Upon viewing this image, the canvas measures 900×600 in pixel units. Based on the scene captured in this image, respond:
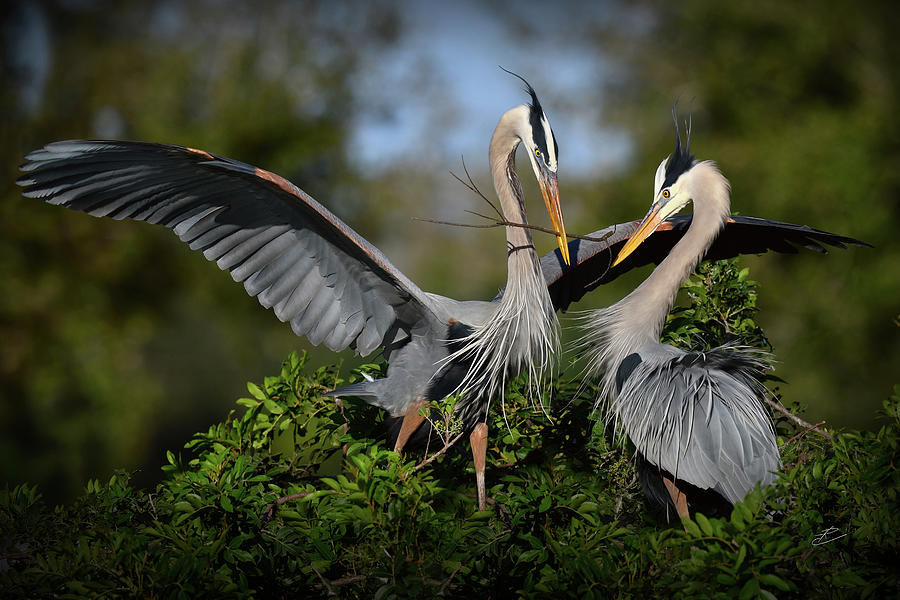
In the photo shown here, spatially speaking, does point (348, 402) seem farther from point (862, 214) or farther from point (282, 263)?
point (862, 214)

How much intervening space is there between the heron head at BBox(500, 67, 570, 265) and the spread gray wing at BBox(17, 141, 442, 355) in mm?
518

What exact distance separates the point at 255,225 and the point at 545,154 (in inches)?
38.6

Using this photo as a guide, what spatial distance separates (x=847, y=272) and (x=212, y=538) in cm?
1034

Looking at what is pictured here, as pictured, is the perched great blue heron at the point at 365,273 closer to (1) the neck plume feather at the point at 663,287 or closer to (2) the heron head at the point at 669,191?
(1) the neck plume feather at the point at 663,287

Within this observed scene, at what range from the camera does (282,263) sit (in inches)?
103

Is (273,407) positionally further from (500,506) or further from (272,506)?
(500,506)

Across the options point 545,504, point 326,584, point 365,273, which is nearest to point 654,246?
point 365,273

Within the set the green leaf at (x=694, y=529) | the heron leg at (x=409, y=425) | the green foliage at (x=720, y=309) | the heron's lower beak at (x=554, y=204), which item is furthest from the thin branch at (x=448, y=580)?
the green foliage at (x=720, y=309)

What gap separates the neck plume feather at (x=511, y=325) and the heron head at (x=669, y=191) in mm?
451

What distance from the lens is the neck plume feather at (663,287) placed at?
2.72m

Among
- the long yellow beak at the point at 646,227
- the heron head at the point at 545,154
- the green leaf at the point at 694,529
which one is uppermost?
the heron head at the point at 545,154

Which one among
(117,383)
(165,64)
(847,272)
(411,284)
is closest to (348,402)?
(411,284)

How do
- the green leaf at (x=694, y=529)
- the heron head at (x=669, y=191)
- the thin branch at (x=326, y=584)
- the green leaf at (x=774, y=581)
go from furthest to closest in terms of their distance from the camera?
the heron head at (x=669, y=191) < the thin branch at (x=326, y=584) < the green leaf at (x=694, y=529) < the green leaf at (x=774, y=581)

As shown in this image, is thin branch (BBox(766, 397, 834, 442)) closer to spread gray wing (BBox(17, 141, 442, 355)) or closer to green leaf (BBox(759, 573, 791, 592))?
green leaf (BBox(759, 573, 791, 592))
